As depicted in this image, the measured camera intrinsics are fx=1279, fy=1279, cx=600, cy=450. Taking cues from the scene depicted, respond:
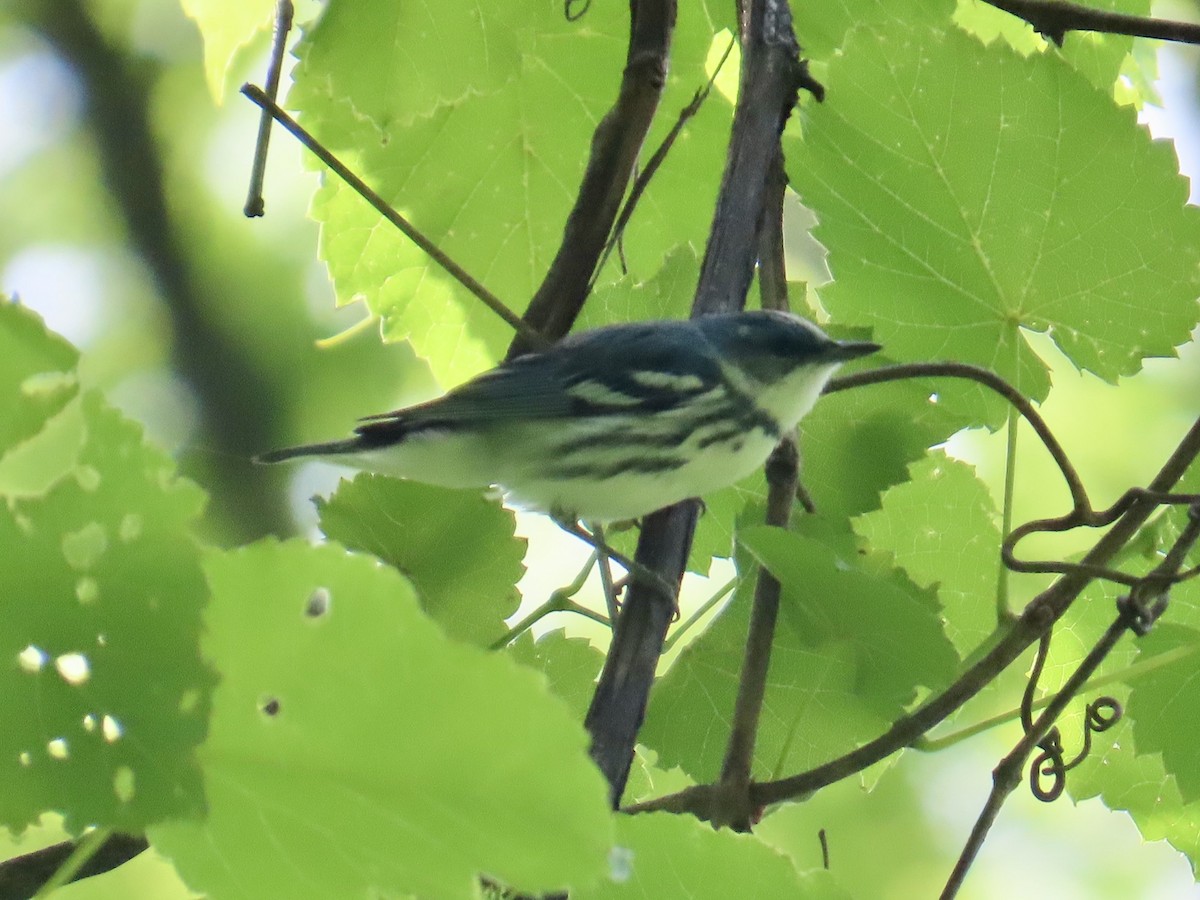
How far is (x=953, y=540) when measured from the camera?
157 centimetres

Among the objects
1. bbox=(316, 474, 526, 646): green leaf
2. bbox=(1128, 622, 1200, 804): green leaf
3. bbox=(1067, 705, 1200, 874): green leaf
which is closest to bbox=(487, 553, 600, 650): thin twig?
bbox=(316, 474, 526, 646): green leaf

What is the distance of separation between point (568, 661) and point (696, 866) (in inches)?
19.7

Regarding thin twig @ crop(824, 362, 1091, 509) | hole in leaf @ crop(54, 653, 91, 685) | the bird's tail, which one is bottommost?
hole in leaf @ crop(54, 653, 91, 685)

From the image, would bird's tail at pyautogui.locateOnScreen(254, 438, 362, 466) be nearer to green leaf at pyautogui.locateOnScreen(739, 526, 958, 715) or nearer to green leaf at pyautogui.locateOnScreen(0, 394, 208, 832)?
green leaf at pyautogui.locateOnScreen(739, 526, 958, 715)

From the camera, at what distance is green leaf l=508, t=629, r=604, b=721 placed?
1414 mm

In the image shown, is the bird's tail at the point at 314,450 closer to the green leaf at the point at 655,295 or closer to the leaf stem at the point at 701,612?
the green leaf at the point at 655,295

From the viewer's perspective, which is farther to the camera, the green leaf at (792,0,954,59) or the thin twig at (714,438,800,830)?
the green leaf at (792,0,954,59)

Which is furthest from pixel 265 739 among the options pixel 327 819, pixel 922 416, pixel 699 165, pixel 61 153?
pixel 61 153

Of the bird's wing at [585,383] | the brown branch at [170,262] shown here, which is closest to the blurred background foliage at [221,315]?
the brown branch at [170,262]

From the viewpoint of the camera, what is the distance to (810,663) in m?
1.36

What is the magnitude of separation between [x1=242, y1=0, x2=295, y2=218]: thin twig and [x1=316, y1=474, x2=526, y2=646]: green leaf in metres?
0.43

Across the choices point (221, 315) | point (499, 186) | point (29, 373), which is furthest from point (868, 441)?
point (221, 315)

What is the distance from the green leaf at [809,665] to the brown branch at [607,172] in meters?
0.48

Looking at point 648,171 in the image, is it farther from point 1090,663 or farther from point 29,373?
point 29,373
